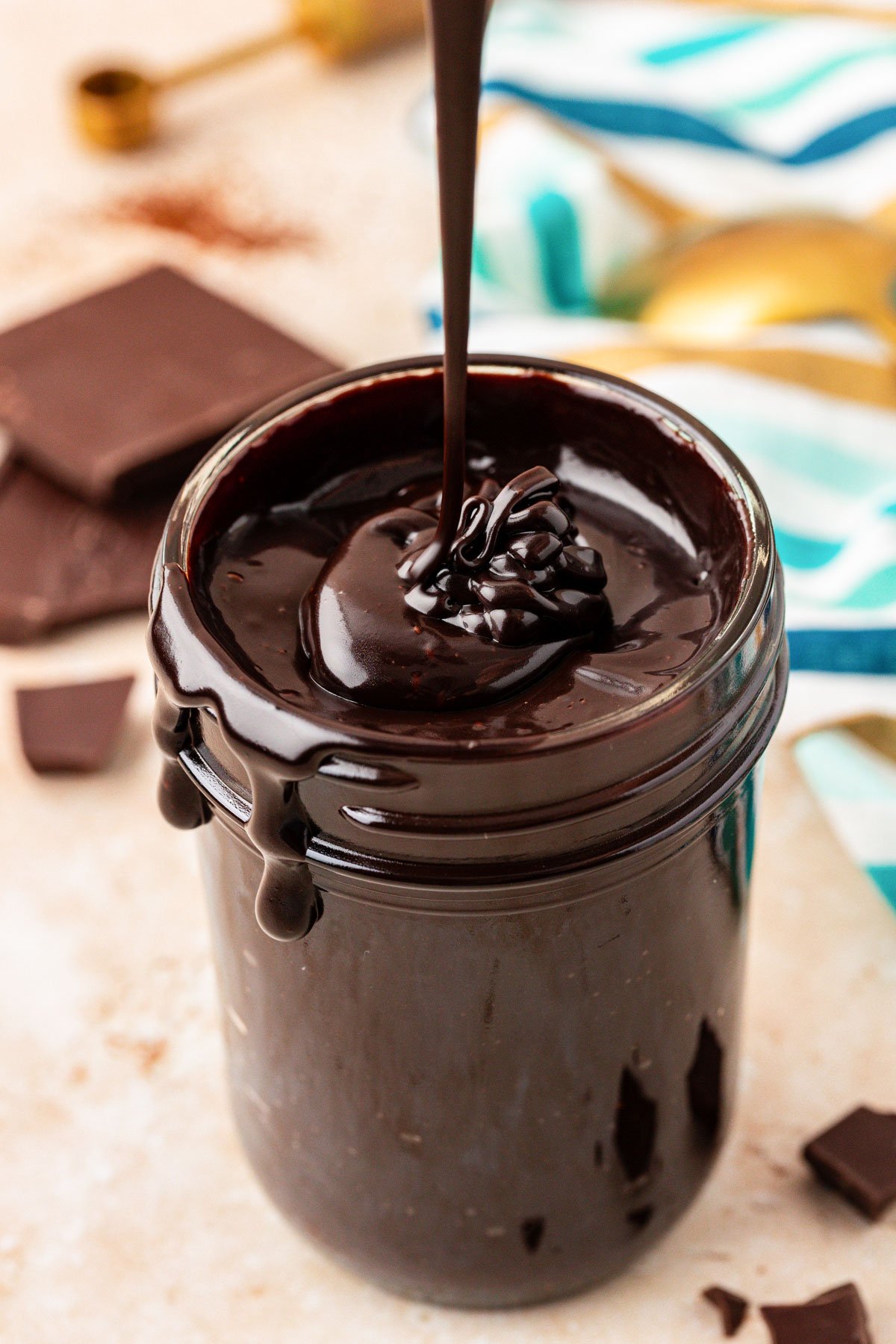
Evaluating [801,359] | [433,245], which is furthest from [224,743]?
[433,245]

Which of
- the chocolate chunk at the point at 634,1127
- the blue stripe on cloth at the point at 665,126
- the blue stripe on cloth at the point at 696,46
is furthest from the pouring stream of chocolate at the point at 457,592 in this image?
the blue stripe on cloth at the point at 696,46

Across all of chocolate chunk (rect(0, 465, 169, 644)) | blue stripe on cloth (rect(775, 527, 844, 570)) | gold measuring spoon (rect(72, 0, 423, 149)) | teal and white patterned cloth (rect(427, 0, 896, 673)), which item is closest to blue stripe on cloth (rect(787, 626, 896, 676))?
teal and white patterned cloth (rect(427, 0, 896, 673))

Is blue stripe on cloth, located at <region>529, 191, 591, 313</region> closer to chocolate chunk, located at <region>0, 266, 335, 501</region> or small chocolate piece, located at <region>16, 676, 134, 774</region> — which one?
chocolate chunk, located at <region>0, 266, 335, 501</region>

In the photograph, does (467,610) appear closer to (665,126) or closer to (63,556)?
(63,556)

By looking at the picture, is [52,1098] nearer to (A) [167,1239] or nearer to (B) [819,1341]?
(A) [167,1239]

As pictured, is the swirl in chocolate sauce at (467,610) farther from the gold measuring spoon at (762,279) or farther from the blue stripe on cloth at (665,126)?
the blue stripe on cloth at (665,126)
